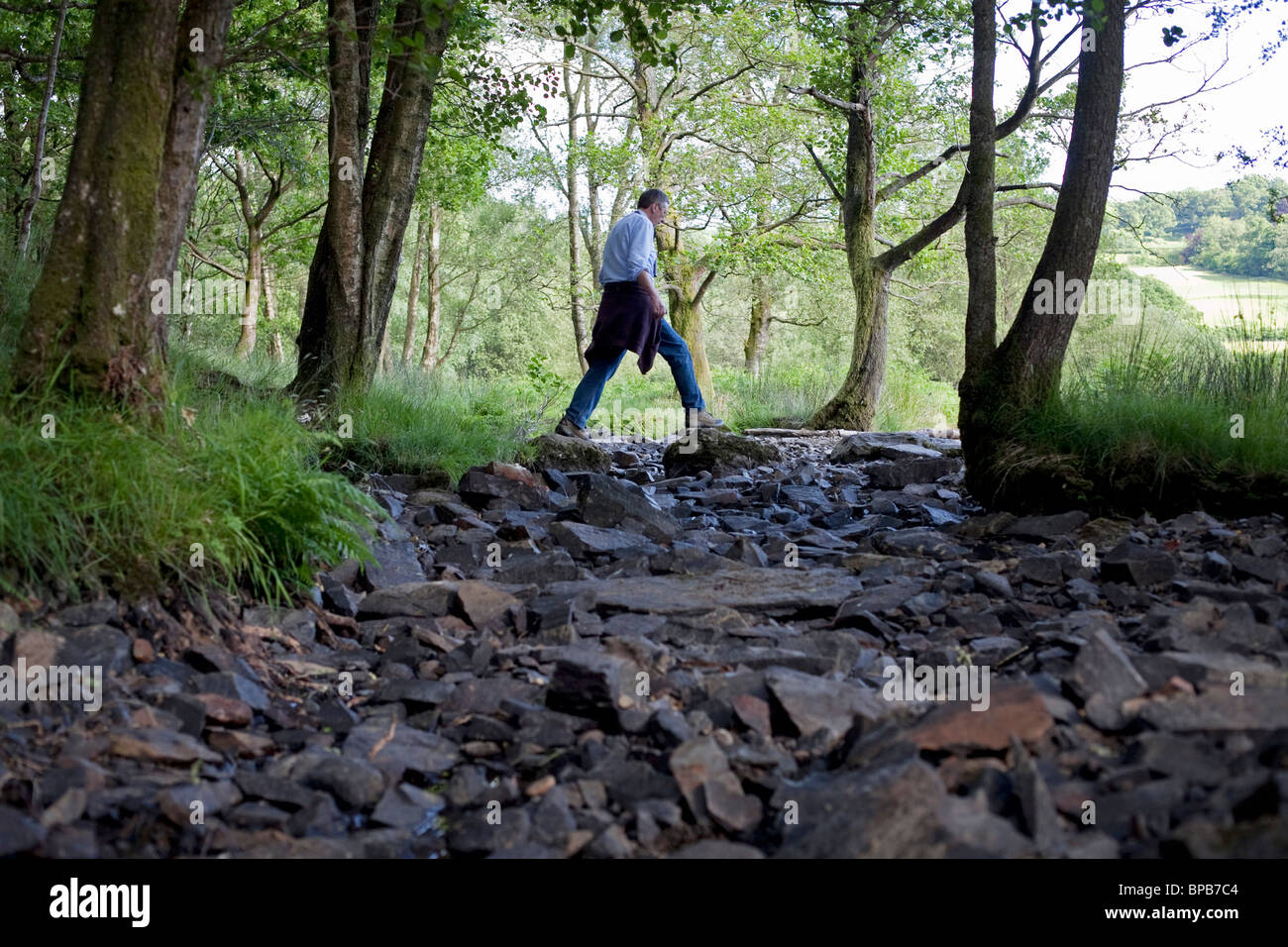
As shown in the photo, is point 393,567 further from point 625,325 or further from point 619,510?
point 625,325

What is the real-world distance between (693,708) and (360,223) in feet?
20.6

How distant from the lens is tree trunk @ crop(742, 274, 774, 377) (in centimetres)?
2811

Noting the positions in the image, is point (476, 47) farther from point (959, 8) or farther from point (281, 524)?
point (281, 524)

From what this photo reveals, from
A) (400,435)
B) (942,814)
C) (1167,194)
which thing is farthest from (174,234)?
(1167,194)

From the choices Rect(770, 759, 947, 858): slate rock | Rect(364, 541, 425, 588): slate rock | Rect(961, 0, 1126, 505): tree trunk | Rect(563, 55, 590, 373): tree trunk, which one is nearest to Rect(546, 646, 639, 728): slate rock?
Rect(770, 759, 947, 858): slate rock

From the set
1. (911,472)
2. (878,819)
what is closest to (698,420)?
(911,472)

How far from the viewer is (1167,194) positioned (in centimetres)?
1401

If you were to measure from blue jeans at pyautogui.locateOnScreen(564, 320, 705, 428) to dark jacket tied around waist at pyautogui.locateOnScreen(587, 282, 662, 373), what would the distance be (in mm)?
107

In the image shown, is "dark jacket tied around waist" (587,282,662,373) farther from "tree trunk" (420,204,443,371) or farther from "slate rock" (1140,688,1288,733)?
"tree trunk" (420,204,443,371)

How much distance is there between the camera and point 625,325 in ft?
30.1

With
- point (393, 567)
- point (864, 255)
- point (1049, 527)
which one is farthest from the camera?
point (864, 255)

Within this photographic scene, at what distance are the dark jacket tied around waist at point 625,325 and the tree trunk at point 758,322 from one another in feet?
61.5
